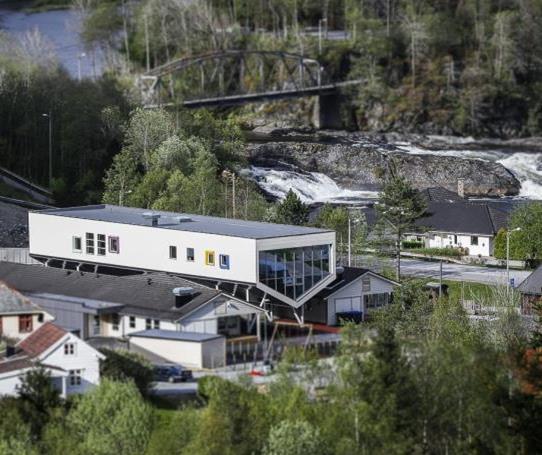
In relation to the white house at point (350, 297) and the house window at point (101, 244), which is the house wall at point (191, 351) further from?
the house window at point (101, 244)

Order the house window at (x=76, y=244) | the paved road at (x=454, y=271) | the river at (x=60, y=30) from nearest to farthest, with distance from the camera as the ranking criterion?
the house window at (x=76, y=244) < the paved road at (x=454, y=271) < the river at (x=60, y=30)

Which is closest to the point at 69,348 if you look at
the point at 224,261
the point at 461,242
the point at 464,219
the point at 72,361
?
the point at 72,361

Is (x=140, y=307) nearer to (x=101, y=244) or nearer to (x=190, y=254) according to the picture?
(x=190, y=254)

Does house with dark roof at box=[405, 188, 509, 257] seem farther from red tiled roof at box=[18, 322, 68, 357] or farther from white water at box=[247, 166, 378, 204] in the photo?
red tiled roof at box=[18, 322, 68, 357]

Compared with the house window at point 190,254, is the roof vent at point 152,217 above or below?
above

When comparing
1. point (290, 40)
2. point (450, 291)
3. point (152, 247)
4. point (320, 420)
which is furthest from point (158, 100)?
point (320, 420)

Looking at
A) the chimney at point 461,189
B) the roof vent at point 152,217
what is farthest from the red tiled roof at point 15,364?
the chimney at point 461,189
